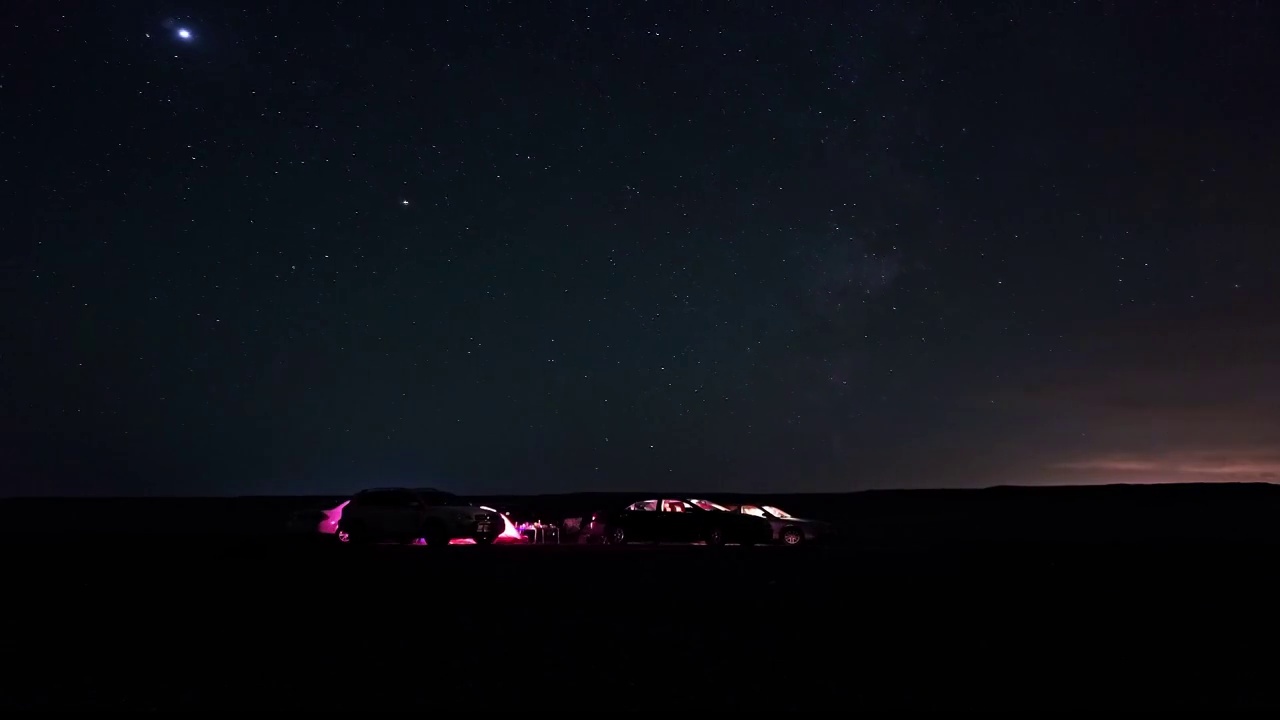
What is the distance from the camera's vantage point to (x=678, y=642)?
38.9 ft

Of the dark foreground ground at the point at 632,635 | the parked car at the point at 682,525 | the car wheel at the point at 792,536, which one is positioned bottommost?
the dark foreground ground at the point at 632,635

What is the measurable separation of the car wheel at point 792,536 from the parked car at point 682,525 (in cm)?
39

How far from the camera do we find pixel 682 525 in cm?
2764

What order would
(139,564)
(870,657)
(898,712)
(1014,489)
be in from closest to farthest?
1. (898,712)
2. (870,657)
3. (139,564)
4. (1014,489)

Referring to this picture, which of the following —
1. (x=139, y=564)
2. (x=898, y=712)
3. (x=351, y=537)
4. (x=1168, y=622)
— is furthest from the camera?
(x=351, y=537)

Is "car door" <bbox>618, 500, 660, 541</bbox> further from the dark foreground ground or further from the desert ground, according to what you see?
the dark foreground ground

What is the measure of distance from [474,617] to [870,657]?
16.2 ft

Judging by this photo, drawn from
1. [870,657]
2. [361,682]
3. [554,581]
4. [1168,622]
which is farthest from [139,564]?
[1168,622]

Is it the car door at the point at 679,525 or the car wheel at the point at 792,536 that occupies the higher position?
the car door at the point at 679,525

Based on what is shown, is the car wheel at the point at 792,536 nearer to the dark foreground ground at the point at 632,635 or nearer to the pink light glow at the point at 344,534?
the pink light glow at the point at 344,534

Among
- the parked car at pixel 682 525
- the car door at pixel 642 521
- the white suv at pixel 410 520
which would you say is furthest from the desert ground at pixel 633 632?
the car door at pixel 642 521

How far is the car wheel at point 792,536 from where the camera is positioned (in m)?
27.7

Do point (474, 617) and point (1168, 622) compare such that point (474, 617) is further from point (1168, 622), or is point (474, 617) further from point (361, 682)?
point (1168, 622)

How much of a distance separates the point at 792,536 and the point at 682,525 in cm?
283
